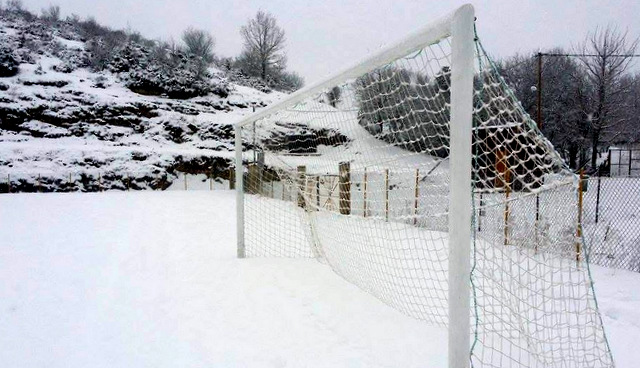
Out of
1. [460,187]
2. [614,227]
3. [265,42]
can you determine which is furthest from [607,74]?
[265,42]

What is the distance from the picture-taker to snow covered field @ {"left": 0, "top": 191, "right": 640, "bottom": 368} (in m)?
2.13

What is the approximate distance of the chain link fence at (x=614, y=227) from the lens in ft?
16.4

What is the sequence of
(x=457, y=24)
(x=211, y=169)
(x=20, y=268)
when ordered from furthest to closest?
(x=211, y=169) < (x=20, y=268) < (x=457, y=24)

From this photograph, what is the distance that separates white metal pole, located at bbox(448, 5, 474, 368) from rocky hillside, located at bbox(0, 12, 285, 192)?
16353 millimetres

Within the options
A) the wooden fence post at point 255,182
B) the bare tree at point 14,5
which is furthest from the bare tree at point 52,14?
the wooden fence post at point 255,182

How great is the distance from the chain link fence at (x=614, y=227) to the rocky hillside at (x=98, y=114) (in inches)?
562

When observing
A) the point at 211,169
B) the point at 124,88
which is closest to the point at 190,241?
A: the point at 211,169

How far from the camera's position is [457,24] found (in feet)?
4.79

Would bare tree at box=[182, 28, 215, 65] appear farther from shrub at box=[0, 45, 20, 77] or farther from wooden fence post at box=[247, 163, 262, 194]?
wooden fence post at box=[247, 163, 262, 194]

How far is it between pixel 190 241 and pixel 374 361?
4235 mm

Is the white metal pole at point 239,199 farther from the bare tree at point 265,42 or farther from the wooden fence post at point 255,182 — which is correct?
the bare tree at point 265,42

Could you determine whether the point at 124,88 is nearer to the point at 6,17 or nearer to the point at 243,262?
the point at 6,17

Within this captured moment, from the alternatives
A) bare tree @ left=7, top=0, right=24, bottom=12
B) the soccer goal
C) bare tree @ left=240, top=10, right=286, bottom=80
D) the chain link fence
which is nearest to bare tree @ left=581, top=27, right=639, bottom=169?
the chain link fence

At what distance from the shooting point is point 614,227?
7.32m
